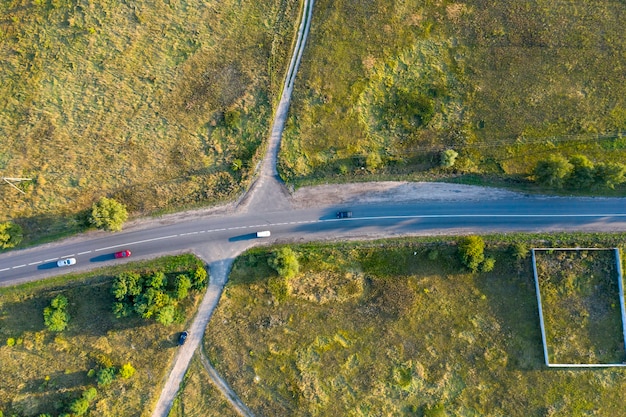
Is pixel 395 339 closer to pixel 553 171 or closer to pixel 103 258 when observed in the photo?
pixel 553 171

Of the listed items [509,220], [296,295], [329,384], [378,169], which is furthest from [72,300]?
[509,220]

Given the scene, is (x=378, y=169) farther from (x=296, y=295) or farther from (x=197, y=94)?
(x=197, y=94)

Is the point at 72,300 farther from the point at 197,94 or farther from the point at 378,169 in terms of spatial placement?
the point at 378,169

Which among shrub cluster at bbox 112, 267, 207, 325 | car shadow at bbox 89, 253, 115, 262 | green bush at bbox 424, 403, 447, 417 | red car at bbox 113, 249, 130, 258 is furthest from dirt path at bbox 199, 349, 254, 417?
green bush at bbox 424, 403, 447, 417

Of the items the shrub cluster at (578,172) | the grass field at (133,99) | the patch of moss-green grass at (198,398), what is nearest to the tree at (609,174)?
the shrub cluster at (578,172)

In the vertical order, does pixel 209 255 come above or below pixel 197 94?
below

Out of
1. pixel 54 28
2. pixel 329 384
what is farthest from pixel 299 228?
pixel 54 28

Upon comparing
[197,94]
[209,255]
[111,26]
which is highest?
[111,26]
